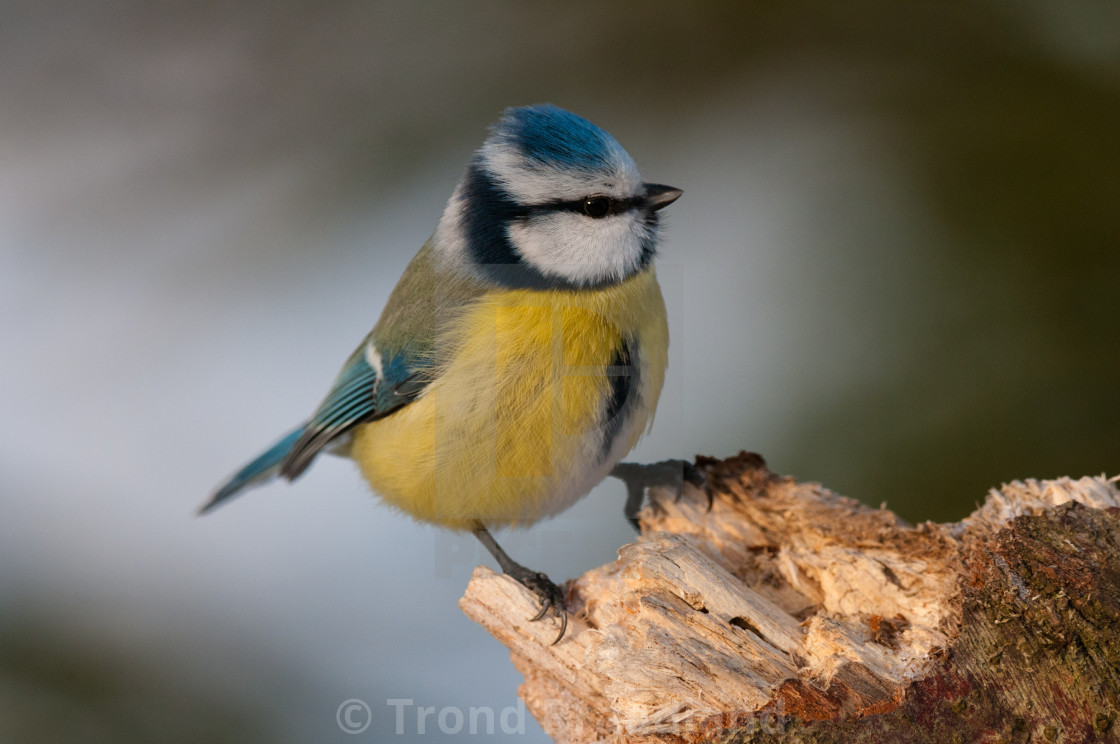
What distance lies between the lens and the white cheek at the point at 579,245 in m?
1.40

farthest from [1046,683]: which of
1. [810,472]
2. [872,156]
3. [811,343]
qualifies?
[872,156]

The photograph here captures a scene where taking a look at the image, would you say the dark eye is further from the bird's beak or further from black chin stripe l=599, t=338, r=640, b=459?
black chin stripe l=599, t=338, r=640, b=459

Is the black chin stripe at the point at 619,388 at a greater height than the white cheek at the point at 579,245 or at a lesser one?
lesser

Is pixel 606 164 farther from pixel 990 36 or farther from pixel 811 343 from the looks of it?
pixel 990 36

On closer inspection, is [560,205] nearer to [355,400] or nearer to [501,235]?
[501,235]

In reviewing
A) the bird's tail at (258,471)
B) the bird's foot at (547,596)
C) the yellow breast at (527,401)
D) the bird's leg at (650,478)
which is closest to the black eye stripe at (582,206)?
the yellow breast at (527,401)

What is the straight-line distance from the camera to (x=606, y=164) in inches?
53.9

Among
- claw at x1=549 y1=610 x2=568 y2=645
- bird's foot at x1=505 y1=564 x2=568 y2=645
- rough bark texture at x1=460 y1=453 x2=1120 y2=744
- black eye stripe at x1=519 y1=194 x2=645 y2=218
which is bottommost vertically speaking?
claw at x1=549 y1=610 x2=568 y2=645

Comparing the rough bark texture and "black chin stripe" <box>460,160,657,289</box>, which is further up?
"black chin stripe" <box>460,160,657,289</box>

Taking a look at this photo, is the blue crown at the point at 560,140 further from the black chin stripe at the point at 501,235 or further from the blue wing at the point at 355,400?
the blue wing at the point at 355,400

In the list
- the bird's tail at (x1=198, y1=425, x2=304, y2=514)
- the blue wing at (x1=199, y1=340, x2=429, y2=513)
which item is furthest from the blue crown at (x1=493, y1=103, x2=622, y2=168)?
the bird's tail at (x1=198, y1=425, x2=304, y2=514)

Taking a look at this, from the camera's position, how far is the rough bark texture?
2.88ft

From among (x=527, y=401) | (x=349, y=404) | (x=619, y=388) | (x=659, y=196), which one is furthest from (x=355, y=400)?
(x=659, y=196)

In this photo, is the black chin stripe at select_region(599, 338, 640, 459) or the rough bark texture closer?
the rough bark texture
